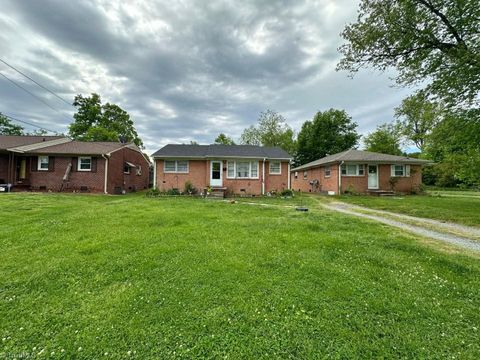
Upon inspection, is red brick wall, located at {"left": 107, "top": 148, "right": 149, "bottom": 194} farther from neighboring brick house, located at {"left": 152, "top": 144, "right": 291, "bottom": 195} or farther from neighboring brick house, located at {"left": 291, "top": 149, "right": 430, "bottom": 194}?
neighboring brick house, located at {"left": 291, "top": 149, "right": 430, "bottom": 194}

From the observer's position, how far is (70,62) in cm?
1584

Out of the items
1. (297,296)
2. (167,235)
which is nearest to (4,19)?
(167,235)

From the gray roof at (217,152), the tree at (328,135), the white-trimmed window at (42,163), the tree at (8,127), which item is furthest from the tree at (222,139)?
the tree at (8,127)

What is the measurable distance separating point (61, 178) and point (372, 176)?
25882 mm

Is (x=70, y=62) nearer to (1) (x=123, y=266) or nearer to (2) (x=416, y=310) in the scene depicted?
(1) (x=123, y=266)

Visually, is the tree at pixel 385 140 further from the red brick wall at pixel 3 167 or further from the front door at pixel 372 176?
the red brick wall at pixel 3 167

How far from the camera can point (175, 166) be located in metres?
17.6

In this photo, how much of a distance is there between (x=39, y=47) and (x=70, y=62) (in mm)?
→ 1901

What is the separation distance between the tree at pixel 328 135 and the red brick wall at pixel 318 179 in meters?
10.2

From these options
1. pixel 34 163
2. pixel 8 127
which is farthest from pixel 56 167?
pixel 8 127

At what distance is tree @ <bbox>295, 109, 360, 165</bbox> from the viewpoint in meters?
38.9

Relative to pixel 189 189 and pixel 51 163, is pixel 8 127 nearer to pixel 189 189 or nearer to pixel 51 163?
pixel 51 163

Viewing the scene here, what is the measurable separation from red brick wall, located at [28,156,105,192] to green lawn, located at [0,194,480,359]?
12720mm

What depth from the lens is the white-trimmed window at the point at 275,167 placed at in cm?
1805
